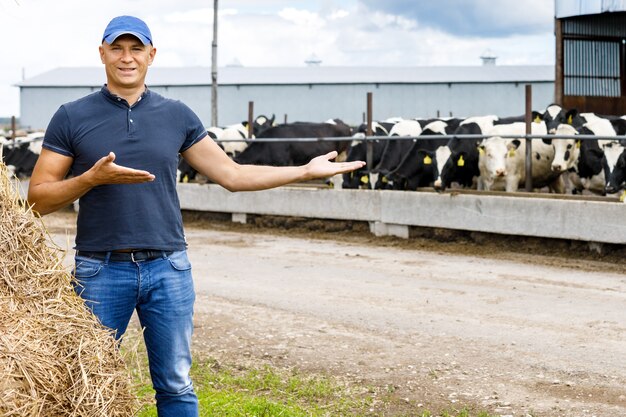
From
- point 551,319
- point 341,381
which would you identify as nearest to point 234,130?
point 551,319

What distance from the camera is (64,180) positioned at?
4.41 metres

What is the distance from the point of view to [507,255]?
45.8 ft

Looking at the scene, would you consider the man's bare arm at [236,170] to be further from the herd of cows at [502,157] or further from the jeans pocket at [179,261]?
the herd of cows at [502,157]

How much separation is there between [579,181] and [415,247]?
3.74m

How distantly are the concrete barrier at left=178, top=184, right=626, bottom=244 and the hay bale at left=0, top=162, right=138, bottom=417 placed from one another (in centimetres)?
980

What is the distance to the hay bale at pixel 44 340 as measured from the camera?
3.87m

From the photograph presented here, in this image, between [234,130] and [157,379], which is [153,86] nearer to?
[234,130]

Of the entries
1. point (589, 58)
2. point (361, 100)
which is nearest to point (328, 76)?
point (361, 100)

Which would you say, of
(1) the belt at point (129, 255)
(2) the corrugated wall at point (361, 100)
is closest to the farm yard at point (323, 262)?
(1) the belt at point (129, 255)

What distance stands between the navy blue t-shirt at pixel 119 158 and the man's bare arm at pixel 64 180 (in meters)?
0.07

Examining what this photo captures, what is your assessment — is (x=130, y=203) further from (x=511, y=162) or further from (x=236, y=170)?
(x=511, y=162)

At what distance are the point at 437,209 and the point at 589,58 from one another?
998 centimetres

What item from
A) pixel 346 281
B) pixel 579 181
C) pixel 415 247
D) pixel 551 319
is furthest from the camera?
pixel 579 181

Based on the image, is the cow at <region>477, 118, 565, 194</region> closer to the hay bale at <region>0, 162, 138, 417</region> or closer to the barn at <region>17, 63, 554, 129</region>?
the hay bale at <region>0, 162, 138, 417</region>
